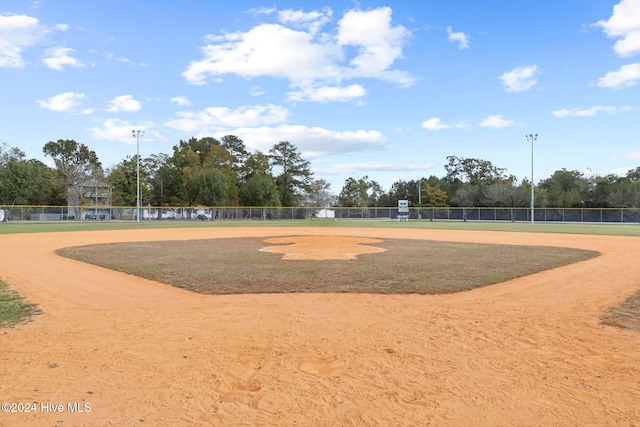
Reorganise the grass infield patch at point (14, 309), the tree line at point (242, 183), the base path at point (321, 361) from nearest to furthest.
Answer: the base path at point (321, 361) → the grass infield patch at point (14, 309) → the tree line at point (242, 183)

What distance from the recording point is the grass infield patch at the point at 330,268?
Result: 943 cm

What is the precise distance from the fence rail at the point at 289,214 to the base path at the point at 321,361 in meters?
48.5

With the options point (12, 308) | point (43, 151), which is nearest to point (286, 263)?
point (12, 308)

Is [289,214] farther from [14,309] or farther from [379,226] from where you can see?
[14,309]

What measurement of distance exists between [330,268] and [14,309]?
7.22m

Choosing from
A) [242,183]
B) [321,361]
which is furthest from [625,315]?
[242,183]

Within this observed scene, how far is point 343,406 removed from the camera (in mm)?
3797

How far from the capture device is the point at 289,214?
6462 cm

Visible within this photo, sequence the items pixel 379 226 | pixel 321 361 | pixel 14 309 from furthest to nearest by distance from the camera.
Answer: pixel 379 226 → pixel 14 309 → pixel 321 361

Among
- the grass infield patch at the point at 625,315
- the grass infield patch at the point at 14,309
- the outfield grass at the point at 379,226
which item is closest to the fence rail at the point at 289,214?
the outfield grass at the point at 379,226

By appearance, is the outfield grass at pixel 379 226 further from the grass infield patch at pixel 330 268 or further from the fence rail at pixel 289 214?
the grass infield patch at pixel 330 268

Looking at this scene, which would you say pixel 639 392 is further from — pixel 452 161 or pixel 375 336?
pixel 452 161

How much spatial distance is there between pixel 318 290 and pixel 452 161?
9457 cm

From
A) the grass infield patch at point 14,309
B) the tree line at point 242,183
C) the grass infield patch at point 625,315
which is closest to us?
the grass infield patch at point 625,315
